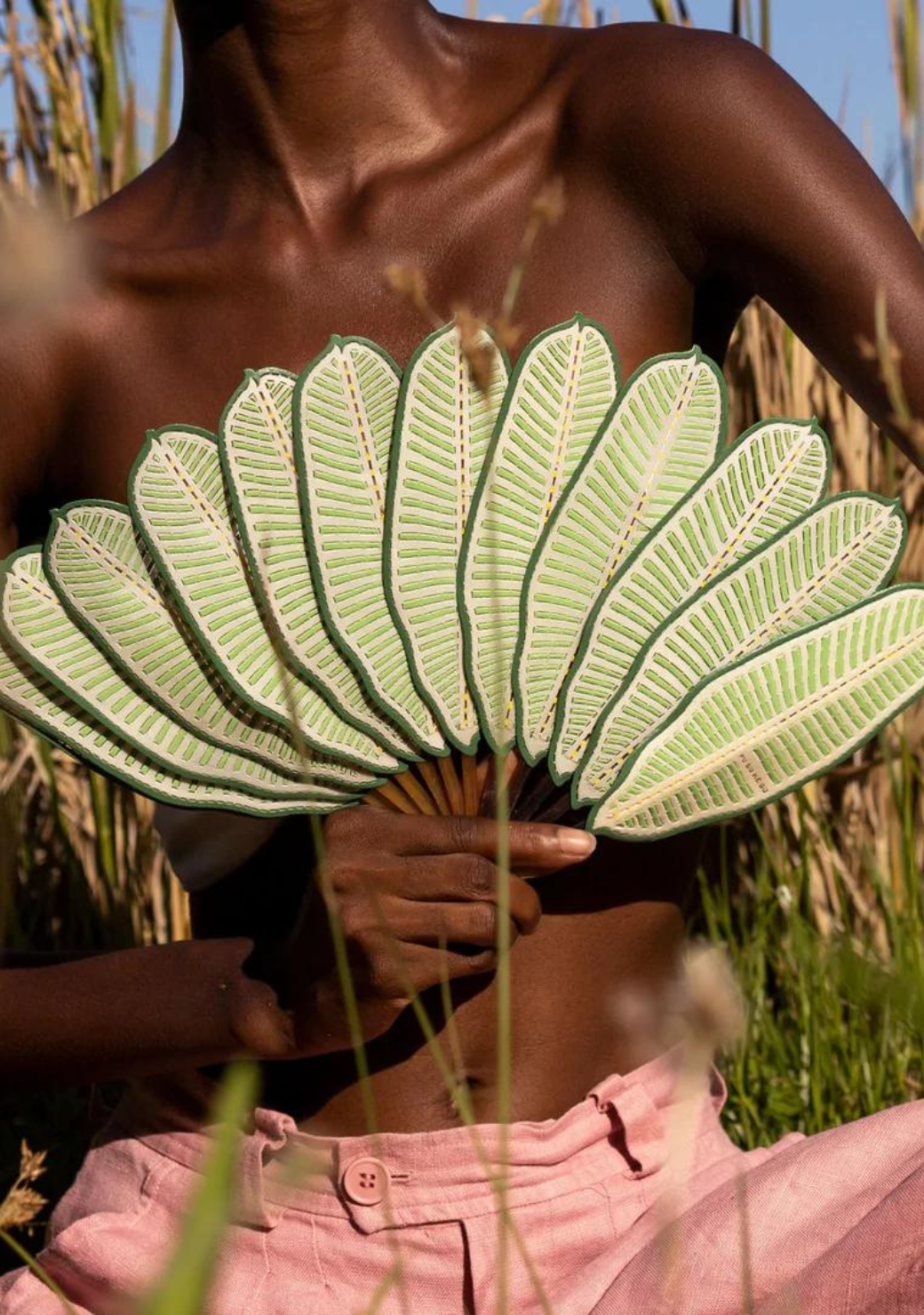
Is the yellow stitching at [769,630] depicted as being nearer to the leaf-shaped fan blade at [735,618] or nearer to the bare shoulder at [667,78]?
the leaf-shaped fan blade at [735,618]

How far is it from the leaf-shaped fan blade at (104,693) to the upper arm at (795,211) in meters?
0.38

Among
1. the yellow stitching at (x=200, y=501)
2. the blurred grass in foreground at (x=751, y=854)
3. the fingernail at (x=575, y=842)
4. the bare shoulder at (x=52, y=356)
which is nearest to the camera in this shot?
the fingernail at (x=575, y=842)

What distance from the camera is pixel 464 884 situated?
81 centimetres

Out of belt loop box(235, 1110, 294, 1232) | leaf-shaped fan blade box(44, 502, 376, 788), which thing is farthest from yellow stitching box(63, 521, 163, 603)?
belt loop box(235, 1110, 294, 1232)

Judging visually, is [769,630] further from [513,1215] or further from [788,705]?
[513,1215]

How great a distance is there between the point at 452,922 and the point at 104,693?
231mm

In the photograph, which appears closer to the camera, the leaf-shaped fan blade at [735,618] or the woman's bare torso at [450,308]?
the leaf-shaped fan blade at [735,618]

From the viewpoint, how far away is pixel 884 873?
5.33 feet

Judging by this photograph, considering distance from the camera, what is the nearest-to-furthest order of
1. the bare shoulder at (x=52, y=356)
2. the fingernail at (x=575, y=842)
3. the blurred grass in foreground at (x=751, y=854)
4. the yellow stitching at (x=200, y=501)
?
the fingernail at (x=575, y=842)
the yellow stitching at (x=200, y=501)
the bare shoulder at (x=52, y=356)
the blurred grass in foreground at (x=751, y=854)

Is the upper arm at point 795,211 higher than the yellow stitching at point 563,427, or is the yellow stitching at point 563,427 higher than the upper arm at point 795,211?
the upper arm at point 795,211

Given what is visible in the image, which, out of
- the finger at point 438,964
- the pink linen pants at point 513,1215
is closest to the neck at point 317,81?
the finger at point 438,964

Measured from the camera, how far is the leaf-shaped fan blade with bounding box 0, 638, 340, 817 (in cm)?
89

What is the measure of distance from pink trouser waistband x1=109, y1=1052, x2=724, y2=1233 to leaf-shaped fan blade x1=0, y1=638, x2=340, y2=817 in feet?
0.69

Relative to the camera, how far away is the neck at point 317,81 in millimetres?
976
